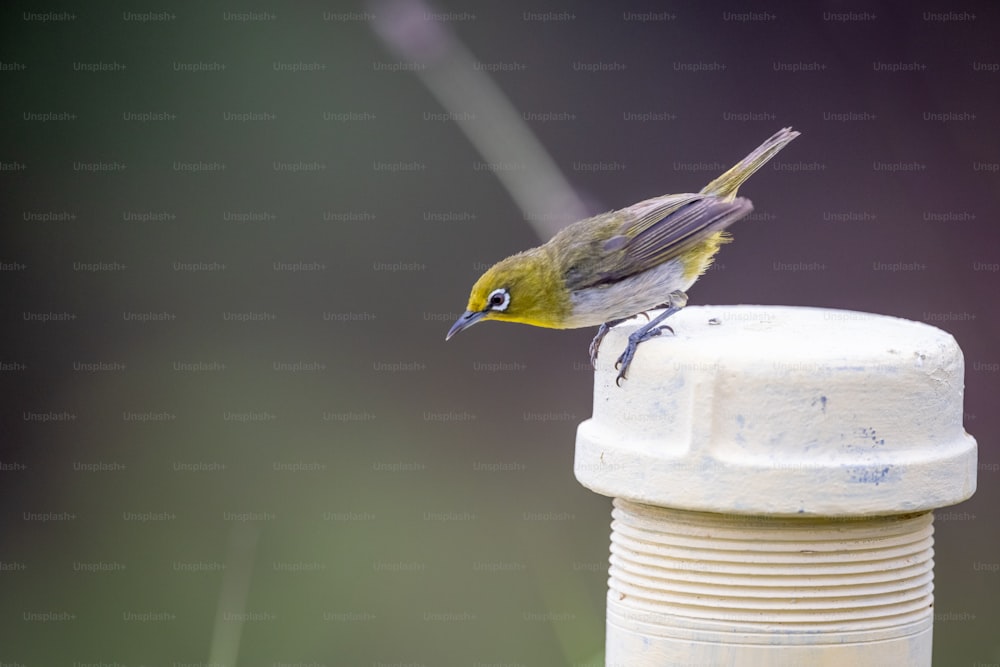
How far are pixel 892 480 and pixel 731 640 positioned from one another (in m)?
0.53

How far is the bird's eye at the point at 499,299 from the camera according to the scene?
3979 millimetres

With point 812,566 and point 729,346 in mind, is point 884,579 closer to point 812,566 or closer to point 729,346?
point 812,566

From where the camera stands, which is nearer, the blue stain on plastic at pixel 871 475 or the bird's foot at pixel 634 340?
the blue stain on plastic at pixel 871 475

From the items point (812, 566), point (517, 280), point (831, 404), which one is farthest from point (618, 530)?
point (517, 280)

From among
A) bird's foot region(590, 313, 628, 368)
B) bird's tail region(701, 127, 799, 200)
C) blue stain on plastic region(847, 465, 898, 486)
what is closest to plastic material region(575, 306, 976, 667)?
blue stain on plastic region(847, 465, 898, 486)

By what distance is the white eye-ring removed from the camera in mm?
3980

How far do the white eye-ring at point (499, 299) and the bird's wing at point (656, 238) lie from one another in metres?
0.25

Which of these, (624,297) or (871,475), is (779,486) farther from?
(624,297)

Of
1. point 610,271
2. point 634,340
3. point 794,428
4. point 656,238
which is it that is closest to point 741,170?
point 656,238

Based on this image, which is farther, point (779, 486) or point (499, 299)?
point (499, 299)

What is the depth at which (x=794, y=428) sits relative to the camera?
2.42m

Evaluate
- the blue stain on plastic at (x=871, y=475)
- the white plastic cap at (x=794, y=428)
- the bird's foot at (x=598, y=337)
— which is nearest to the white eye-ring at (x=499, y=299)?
the bird's foot at (x=598, y=337)

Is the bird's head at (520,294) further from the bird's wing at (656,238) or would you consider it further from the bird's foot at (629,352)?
the bird's foot at (629,352)

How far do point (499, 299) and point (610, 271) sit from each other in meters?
0.43
